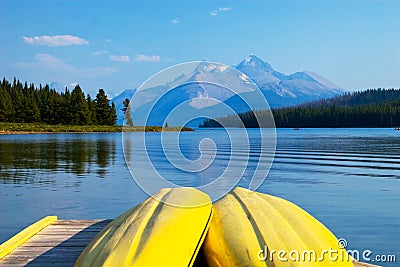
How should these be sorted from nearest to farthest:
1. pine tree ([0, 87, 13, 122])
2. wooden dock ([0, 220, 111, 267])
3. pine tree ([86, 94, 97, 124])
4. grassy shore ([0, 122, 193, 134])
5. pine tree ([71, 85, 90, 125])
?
1. wooden dock ([0, 220, 111, 267])
2. grassy shore ([0, 122, 193, 134])
3. pine tree ([0, 87, 13, 122])
4. pine tree ([71, 85, 90, 125])
5. pine tree ([86, 94, 97, 124])

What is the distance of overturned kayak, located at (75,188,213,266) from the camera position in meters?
3.06

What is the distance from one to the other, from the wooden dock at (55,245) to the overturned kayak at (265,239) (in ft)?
5.12

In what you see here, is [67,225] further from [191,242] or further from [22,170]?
[22,170]

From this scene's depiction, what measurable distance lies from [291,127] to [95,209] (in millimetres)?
114240

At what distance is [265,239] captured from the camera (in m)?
3.37

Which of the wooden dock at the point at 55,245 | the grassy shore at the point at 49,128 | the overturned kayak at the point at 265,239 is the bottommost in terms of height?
the wooden dock at the point at 55,245

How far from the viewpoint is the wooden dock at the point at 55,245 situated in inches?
169

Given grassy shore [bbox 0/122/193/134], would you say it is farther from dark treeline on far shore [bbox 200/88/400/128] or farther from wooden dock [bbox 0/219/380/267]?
wooden dock [bbox 0/219/380/267]

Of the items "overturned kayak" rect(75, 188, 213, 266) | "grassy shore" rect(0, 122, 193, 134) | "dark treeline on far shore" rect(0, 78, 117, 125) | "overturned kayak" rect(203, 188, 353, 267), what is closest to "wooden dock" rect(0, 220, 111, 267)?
"overturned kayak" rect(75, 188, 213, 266)

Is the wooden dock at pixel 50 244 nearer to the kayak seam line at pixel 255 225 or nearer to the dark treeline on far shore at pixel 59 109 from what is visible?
Answer: the kayak seam line at pixel 255 225

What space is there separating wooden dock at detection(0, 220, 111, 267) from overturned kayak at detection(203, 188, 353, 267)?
5.12 ft

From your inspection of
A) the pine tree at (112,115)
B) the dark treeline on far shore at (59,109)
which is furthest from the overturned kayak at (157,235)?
the pine tree at (112,115)

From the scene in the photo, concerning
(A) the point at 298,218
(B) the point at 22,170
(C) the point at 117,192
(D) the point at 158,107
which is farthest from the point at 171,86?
(B) the point at 22,170

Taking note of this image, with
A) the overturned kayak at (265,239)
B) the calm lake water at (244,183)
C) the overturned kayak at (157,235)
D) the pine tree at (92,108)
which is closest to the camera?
the overturned kayak at (157,235)
